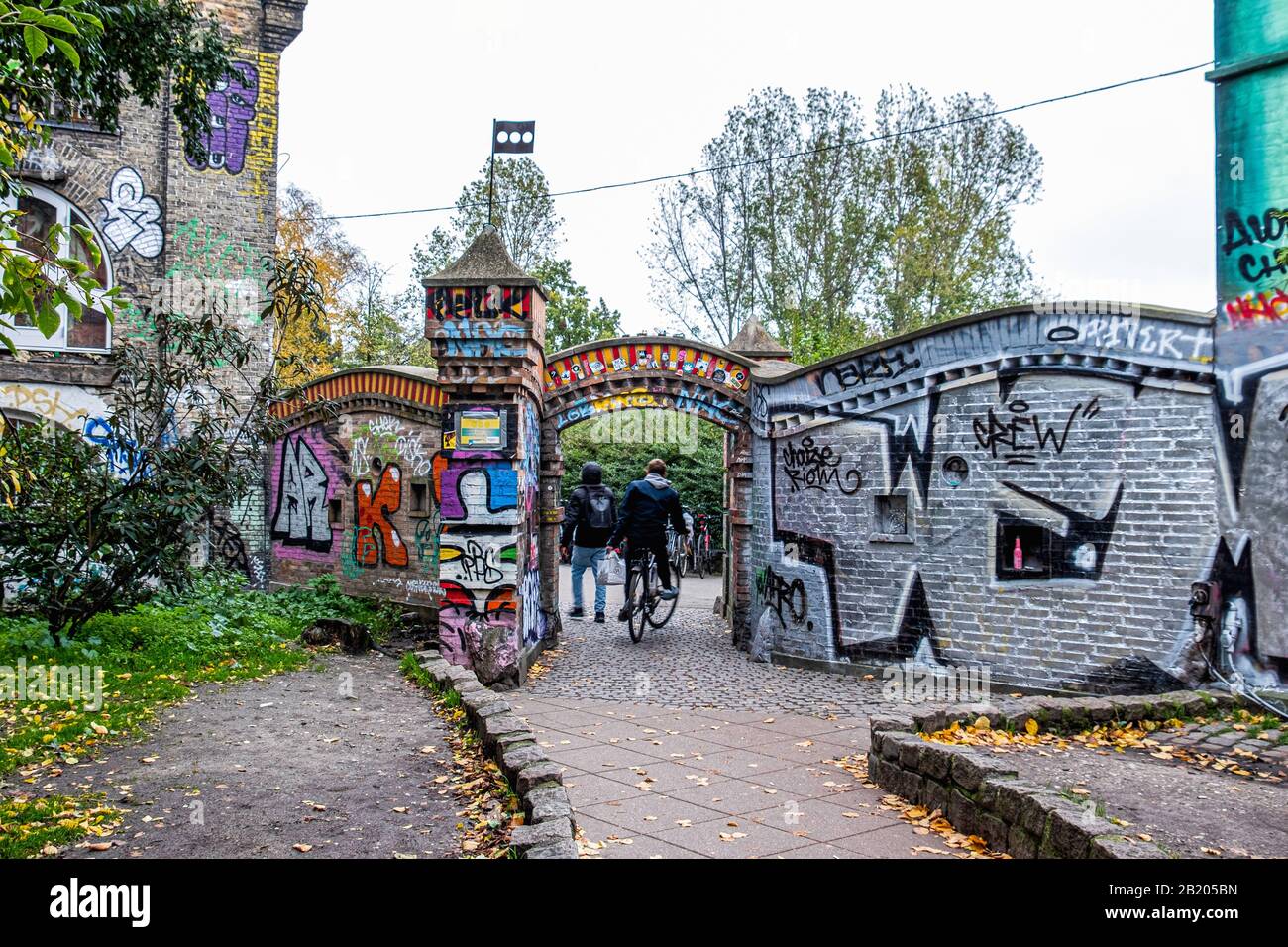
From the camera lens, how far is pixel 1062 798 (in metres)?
5.15

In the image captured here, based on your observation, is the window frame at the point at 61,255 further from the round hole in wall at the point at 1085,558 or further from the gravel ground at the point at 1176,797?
the gravel ground at the point at 1176,797

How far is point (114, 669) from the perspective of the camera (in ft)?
29.1

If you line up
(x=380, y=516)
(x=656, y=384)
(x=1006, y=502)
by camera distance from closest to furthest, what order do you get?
(x=1006, y=502)
(x=656, y=384)
(x=380, y=516)

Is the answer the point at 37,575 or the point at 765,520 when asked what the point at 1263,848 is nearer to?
the point at 765,520

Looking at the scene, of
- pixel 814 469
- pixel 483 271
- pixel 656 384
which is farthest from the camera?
pixel 656 384

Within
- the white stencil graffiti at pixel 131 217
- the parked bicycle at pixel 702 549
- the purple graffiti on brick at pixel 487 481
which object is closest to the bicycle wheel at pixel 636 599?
the purple graffiti on brick at pixel 487 481

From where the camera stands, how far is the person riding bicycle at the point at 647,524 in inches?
508

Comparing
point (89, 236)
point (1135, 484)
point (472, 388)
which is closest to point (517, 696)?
point (472, 388)

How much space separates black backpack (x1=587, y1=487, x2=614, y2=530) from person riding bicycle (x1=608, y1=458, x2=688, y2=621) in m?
0.91

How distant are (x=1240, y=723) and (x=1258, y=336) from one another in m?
3.14

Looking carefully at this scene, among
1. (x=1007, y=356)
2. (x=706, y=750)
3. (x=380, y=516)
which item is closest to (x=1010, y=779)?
(x=706, y=750)

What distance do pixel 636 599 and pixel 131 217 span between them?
952 cm

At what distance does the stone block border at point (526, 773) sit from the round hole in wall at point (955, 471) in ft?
16.5

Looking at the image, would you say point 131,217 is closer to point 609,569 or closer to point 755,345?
point 609,569
